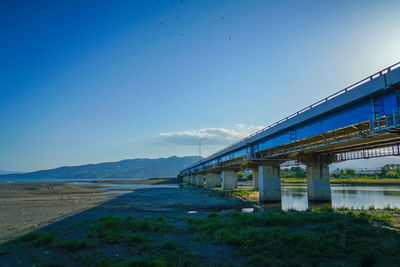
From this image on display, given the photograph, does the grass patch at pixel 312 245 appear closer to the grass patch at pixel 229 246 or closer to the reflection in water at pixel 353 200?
the grass patch at pixel 229 246

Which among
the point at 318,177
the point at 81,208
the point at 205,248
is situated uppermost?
the point at 318,177

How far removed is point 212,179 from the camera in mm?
83250

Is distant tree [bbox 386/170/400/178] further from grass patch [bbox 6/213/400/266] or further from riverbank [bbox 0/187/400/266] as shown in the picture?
grass patch [bbox 6/213/400/266]

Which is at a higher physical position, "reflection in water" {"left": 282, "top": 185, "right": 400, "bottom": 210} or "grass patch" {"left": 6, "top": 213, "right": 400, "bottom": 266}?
"grass patch" {"left": 6, "top": 213, "right": 400, "bottom": 266}

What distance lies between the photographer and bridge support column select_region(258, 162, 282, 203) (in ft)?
120

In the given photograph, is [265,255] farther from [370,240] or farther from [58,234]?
[58,234]

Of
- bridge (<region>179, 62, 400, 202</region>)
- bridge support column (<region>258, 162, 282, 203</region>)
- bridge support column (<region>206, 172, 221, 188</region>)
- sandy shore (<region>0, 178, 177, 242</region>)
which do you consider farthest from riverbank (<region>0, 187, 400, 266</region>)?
bridge support column (<region>206, 172, 221, 188</region>)

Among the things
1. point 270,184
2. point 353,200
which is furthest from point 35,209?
point 353,200

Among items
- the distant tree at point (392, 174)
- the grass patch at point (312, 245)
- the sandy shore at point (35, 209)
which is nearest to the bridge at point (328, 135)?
the grass patch at point (312, 245)

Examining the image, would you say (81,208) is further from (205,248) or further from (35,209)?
(205,248)

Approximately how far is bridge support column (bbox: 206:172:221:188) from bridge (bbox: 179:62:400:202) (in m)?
28.9

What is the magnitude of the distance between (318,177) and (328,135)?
1163 centimetres

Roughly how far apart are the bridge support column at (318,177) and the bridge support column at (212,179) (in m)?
48.4

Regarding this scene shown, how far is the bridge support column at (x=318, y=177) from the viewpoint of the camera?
34625 mm
